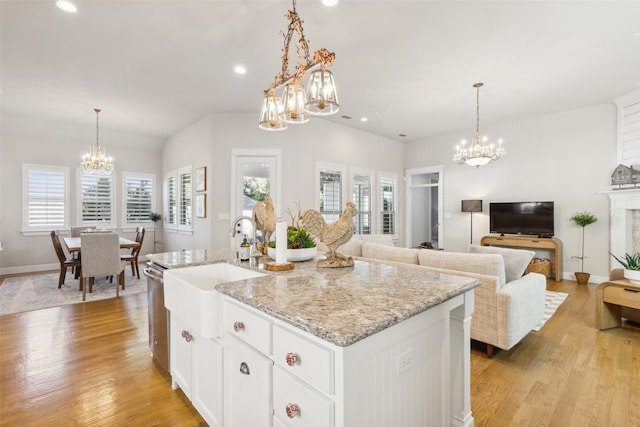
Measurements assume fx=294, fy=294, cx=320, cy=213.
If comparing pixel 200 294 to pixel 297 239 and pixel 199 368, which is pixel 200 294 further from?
pixel 297 239

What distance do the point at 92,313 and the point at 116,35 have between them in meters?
3.19

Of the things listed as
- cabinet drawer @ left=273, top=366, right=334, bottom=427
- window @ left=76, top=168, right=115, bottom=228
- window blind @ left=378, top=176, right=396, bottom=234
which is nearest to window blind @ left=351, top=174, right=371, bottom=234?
window blind @ left=378, top=176, right=396, bottom=234

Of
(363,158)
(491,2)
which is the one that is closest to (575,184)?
(363,158)

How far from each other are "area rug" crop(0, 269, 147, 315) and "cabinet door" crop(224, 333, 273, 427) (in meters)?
3.87

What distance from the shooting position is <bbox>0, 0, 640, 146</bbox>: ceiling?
105 inches

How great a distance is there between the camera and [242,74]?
3863mm

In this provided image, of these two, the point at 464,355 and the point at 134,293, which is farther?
the point at 134,293

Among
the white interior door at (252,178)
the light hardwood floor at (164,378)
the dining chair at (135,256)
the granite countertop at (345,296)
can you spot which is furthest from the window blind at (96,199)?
the granite countertop at (345,296)

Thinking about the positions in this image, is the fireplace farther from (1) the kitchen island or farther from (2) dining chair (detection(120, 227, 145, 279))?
(2) dining chair (detection(120, 227, 145, 279))

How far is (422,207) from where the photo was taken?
8.27 m

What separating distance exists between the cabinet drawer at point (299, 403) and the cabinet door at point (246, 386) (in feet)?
0.19

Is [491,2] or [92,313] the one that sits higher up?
[491,2]

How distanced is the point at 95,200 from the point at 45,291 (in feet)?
9.25

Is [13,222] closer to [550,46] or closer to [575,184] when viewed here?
[550,46]
